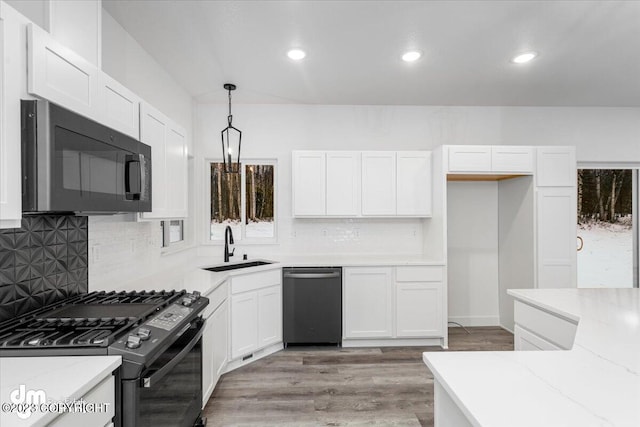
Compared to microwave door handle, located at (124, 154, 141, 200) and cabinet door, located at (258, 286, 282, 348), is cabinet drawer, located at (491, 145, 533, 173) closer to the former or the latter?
cabinet door, located at (258, 286, 282, 348)

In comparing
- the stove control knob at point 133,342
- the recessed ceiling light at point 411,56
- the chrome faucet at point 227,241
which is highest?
the recessed ceiling light at point 411,56

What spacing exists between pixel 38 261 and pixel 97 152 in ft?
2.32

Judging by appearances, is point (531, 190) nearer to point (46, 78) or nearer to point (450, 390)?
point (450, 390)

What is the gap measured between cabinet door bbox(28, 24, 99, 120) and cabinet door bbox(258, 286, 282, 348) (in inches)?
88.6

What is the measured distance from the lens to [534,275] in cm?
364

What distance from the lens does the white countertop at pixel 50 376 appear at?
87 centimetres

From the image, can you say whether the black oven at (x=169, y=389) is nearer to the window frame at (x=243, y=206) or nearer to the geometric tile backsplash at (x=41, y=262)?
the geometric tile backsplash at (x=41, y=262)

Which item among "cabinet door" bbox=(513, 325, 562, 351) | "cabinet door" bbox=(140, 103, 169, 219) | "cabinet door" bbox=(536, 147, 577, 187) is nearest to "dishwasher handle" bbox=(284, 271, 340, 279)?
"cabinet door" bbox=(140, 103, 169, 219)

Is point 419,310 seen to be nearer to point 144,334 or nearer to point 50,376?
point 144,334

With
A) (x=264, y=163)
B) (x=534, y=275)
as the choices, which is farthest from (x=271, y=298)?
(x=534, y=275)

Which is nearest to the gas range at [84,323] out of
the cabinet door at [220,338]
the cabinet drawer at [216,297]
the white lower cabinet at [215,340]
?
the cabinet drawer at [216,297]

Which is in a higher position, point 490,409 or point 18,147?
point 18,147

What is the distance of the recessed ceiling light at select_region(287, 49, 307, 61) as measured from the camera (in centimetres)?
276

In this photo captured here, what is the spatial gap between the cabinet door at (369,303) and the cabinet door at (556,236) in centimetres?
166
